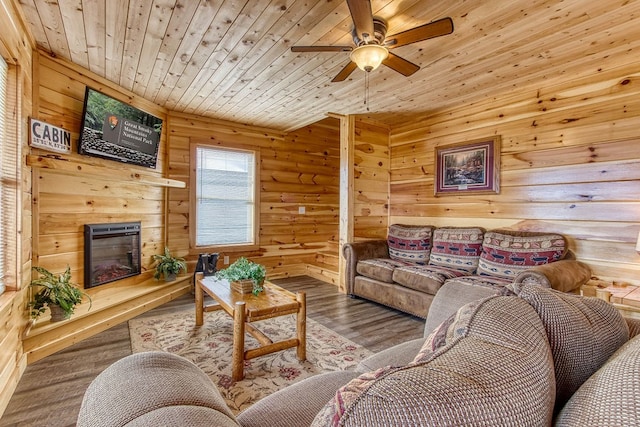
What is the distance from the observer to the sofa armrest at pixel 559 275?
2.24 m

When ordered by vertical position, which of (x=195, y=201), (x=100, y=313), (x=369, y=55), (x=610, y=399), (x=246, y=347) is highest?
(x=369, y=55)

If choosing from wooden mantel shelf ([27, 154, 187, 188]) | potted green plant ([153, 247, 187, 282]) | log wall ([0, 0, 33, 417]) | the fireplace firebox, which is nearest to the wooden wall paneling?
potted green plant ([153, 247, 187, 282])

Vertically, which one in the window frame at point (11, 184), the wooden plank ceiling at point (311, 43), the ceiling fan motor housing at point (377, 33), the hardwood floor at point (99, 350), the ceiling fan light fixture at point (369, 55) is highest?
the wooden plank ceiling at point (311, 43)

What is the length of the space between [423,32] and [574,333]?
1748mm

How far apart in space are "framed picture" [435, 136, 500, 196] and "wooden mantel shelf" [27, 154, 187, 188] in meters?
3.44

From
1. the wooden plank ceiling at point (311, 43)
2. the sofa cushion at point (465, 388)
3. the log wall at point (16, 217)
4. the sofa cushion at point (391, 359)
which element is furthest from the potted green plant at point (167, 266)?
the sofa cushion at point (465, 388)

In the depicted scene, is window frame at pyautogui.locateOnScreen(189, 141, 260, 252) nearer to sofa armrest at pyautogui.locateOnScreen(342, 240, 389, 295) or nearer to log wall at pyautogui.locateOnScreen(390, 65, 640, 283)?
sofa armrest at pyautogui.locateOnScreen(342, 240, 389, 295)

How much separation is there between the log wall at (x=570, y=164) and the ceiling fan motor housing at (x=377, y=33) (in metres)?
2.12

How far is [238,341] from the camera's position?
203 centimetres

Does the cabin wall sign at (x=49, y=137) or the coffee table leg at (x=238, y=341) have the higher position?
the cabin wall sign at (x=49, y=137)

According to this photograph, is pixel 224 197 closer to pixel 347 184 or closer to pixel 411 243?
pixel 347 184

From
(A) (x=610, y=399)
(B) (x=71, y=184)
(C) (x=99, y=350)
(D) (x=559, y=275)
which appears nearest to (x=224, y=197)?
(B) (x=71, y=184)

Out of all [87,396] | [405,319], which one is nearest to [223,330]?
[405,319]

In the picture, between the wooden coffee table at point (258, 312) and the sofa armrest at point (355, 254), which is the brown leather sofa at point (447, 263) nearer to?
the sofa armrest at point (355, 254)
